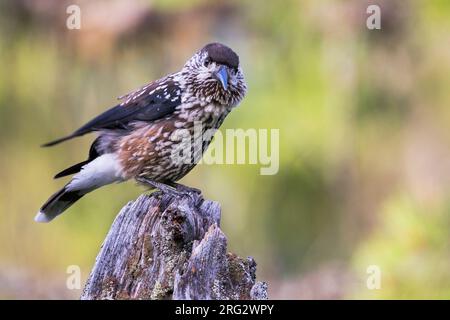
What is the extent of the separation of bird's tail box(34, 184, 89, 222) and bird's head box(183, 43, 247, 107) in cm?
107

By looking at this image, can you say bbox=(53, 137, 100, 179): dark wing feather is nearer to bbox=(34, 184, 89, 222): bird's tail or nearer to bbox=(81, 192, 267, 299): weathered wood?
bbox=(34, 184, 89, 222): bird's tail

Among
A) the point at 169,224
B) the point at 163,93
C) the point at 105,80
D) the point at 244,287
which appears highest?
the point at 105,80

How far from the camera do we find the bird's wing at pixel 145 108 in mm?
5410

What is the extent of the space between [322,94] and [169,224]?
5290 millimetres

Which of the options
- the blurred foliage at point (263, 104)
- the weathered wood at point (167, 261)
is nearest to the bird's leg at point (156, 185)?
the weathered wood at point (167, 261)

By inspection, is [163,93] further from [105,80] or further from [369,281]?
[105,80]

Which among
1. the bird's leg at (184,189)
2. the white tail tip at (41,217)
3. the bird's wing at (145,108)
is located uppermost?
the bird's wing at (145,108)

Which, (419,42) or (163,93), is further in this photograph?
(419,42)

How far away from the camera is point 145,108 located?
17.9 ft

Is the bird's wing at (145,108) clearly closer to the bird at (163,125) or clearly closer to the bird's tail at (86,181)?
the bird at (163,125)

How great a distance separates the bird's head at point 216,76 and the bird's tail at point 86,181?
0.72 m
